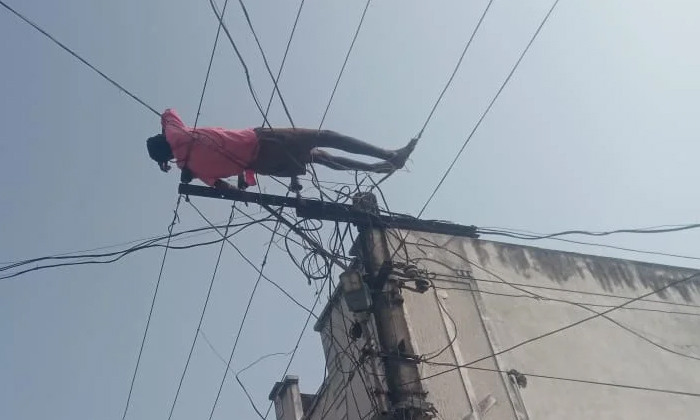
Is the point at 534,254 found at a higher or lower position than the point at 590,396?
higher

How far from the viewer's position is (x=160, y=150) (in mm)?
6289

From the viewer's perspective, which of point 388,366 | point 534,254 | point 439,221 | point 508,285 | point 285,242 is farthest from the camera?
point 534,254

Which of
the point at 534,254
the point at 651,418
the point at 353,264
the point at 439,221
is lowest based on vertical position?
the point at 651,418

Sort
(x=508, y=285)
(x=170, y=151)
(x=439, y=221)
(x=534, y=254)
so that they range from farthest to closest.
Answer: (x=534, y=254)
(x=508, y=285)
(x=439, y=221)
(x=170, y=151)

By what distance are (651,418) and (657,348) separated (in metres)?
1.30

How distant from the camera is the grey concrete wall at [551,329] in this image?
782 centimetres

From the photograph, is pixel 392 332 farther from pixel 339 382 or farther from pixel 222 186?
pixel 339 382

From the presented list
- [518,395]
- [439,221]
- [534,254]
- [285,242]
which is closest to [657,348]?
[534,254]

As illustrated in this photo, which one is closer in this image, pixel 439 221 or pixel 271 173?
pixel 271 173

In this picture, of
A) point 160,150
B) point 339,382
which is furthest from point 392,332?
point 339,382

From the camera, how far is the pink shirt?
20.4ft

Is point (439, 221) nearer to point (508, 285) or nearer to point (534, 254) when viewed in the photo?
point (508, 285)

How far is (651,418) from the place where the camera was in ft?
27.6

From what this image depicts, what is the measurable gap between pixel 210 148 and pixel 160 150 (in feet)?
1.52
